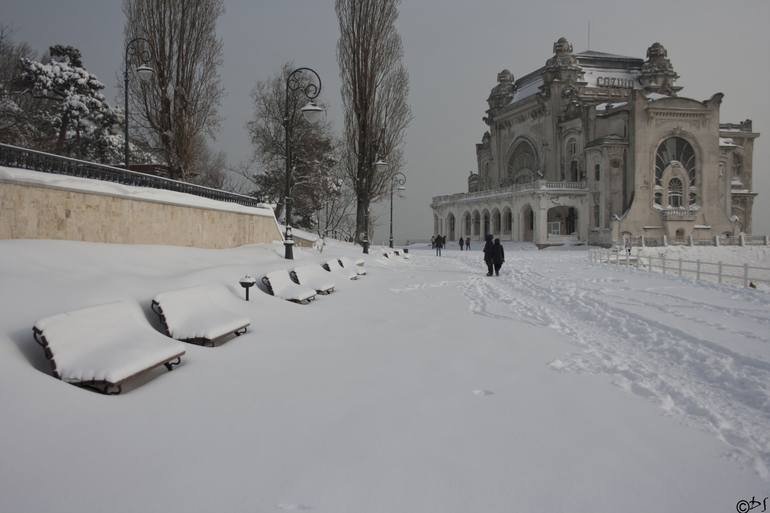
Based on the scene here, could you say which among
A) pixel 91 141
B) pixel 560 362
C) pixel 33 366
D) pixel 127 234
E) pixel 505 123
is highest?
pixel 505 123

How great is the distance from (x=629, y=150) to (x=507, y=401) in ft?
180

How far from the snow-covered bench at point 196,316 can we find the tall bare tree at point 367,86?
23.4 meters

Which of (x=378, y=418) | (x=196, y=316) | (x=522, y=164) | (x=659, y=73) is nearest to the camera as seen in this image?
(x=378, y=418)

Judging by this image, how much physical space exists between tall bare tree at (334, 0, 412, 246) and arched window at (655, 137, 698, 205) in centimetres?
3445

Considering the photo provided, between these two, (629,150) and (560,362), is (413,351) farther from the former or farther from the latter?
(629,150)

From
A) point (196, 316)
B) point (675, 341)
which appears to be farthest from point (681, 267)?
point (196, 316)

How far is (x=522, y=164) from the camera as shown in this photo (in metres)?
68.5

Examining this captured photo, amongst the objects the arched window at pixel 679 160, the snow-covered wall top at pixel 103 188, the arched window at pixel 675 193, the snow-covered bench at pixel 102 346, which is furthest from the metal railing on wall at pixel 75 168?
the arched window at pixel 675 193

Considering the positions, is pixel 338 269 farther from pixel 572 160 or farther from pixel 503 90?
pixel 503 90

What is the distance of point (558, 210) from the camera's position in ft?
195

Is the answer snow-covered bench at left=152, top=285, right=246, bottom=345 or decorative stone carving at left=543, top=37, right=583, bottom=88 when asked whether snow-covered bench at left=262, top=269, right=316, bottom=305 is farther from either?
decorative stone carving at left=543, top=37, right=583, bottom=88

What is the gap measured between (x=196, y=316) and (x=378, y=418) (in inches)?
132

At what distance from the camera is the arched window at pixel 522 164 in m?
65.9

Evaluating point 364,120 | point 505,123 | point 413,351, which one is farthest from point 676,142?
point 413,351
